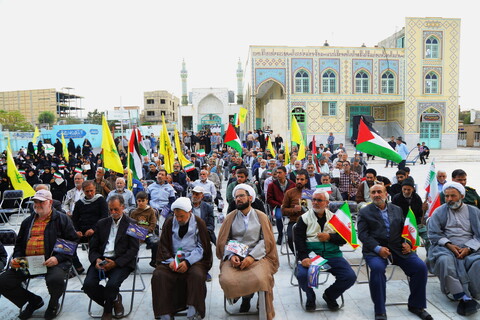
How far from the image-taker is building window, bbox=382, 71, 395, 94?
99.3 ft

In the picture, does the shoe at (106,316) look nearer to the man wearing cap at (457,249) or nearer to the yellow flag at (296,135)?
the man wearing cap at (457,249)

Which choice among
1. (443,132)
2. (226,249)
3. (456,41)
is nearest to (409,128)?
(443,132)

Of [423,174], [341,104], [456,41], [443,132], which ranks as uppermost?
[456,41]

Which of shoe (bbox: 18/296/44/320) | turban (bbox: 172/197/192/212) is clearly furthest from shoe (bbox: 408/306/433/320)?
shoe (bbox: 18/296/44/320)

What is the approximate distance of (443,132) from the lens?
30719mm

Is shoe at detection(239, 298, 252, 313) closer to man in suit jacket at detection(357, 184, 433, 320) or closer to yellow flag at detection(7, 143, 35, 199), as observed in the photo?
man in suit jacket at detection(357, 184, 433, 320)

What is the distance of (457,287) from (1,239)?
6.00 metres

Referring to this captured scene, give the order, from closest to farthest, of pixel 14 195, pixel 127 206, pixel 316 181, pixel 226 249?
1. pixel 226 249
2. pixel 127 206
3. pixel 316 181
4. pixel 14 195

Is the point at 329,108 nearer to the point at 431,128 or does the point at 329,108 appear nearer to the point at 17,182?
the point at 431,128

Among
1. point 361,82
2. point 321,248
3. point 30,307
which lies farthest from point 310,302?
point 361,82

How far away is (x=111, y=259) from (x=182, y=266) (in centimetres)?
101

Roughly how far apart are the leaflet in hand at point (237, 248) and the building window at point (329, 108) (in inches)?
1067

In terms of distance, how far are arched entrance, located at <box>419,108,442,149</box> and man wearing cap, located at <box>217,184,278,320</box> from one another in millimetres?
30252

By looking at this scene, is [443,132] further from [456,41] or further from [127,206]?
[127,206]
